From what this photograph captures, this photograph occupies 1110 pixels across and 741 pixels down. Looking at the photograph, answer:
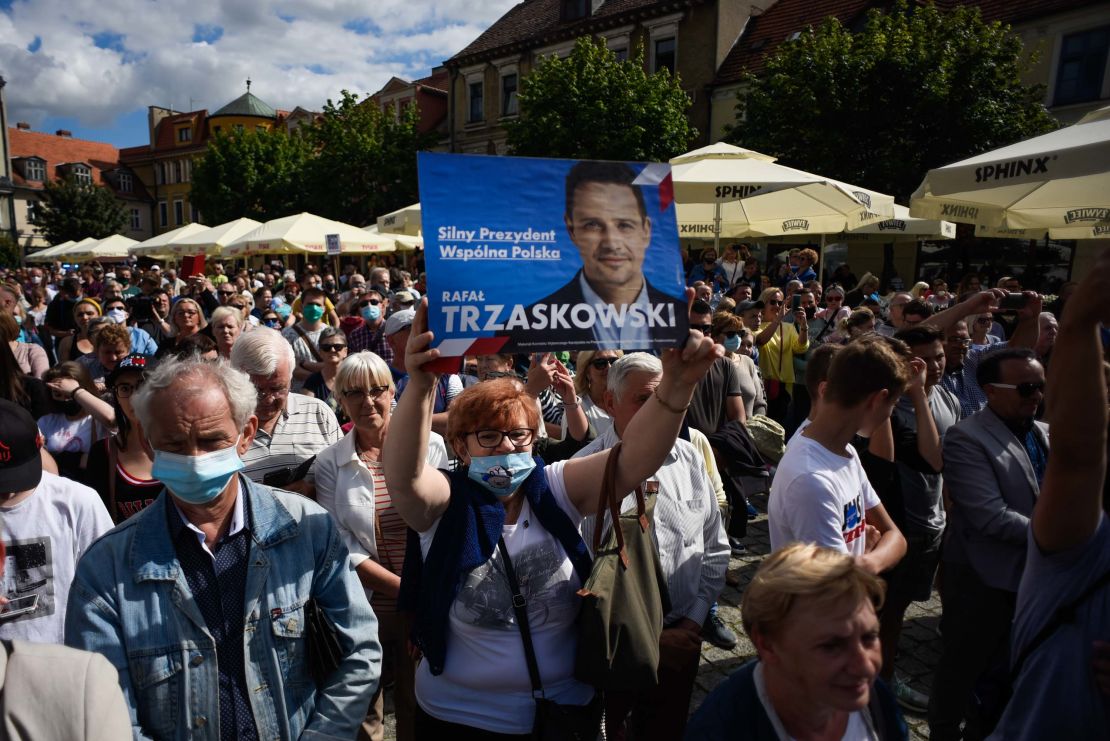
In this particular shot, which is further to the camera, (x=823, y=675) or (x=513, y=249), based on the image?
(x=513, y=249)

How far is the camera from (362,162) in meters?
33.6

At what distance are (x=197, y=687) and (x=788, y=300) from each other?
774cm

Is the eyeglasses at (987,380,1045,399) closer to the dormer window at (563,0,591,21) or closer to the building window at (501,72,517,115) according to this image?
the dormer window at (563,0,591,21)

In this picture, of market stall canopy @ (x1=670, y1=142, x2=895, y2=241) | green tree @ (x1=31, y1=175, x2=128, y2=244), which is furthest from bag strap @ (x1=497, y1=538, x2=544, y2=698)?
green tree @ (x1=31, y1=175, x2=128, y2=244)

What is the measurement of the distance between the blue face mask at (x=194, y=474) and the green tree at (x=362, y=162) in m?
32.6

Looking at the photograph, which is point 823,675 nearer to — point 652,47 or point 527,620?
point 527,620

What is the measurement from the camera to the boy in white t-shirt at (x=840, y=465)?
252 cm

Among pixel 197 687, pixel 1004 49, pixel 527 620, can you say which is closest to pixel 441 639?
pixel 527 620

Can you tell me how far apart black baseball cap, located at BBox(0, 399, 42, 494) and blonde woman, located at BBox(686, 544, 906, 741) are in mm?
2184

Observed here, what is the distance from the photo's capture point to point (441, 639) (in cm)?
206

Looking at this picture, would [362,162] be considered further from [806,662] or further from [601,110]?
[806,662]

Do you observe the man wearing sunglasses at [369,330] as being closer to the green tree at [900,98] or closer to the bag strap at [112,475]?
the bag strap at [112,475]

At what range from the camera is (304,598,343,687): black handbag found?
196 cm

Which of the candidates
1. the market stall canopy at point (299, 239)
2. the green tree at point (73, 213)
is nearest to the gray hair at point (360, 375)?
the market stall canopy at point (299, 239)
